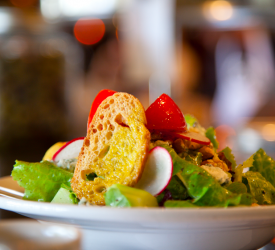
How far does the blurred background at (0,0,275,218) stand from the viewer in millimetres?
4090

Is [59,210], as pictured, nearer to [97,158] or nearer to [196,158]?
[97,158]

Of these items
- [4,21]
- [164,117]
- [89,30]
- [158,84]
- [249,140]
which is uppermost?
[4,21]

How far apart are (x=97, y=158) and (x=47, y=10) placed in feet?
14.3

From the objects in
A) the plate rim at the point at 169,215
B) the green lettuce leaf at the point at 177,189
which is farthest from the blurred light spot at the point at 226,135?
the plate rim at the point at 169,215

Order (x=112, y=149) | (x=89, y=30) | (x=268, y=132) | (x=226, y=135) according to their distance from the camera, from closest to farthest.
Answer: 1. (x=112, y=149)
2. (x=268, y=132)
3. (x=226, y=135)
4. (x=89, y=30)

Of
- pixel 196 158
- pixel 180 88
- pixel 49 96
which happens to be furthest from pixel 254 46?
pixel 196 158

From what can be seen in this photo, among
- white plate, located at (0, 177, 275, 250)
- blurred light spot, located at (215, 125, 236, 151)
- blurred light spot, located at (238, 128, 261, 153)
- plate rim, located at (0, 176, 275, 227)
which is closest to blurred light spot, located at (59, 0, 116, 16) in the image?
blurred light spot, located at (215, 125, 236, 151)

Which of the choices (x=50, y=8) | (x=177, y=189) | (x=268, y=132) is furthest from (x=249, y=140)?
(x=177, y=189)

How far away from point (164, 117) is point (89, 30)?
13.8ft

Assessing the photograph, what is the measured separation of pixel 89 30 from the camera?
194 inches

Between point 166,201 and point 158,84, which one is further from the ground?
point 166,201

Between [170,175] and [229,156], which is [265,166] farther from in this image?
[170,175]

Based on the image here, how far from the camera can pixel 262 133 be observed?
398cm

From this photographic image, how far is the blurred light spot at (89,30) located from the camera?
4879 millimetres
